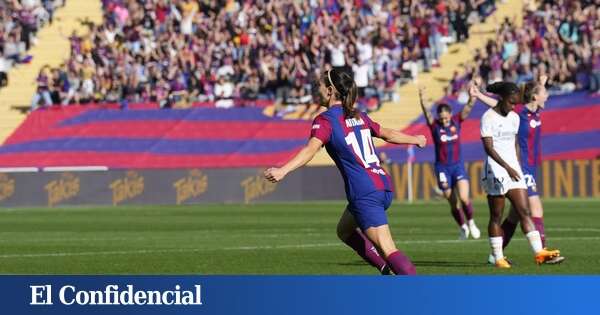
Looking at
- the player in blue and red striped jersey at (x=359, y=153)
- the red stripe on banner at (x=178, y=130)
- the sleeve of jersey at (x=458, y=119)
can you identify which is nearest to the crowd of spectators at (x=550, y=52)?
the red stripe on banner at (x=178, y=130)

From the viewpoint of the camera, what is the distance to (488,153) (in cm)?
1906

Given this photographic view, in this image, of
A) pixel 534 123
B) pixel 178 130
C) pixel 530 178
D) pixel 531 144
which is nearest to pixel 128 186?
pixel 178 130

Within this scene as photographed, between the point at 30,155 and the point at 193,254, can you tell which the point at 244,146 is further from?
the point at 193,254

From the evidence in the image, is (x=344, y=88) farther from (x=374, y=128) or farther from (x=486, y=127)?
(x=486, y=127)

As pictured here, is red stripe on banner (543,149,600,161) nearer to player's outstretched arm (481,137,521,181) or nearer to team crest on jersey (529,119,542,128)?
team crest on jersey (529,119,542,128)

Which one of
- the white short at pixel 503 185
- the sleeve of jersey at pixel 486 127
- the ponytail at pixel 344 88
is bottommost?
the white short at pixel 503 185

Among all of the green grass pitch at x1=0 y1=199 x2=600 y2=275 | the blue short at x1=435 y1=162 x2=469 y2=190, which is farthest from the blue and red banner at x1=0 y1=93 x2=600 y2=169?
the blue short at x1=435 y1=162 x2=469 y2=190

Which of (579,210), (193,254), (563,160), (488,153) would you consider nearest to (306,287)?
(488,153)

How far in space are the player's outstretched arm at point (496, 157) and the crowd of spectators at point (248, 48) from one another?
30601mm

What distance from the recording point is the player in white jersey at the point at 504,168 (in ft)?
62.4

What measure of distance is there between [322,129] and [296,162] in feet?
2.03

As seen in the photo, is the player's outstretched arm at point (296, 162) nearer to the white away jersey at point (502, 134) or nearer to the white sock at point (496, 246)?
the white away jersey at point (502, 134)

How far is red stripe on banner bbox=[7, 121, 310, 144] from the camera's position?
166ft

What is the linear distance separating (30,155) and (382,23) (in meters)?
12.2
